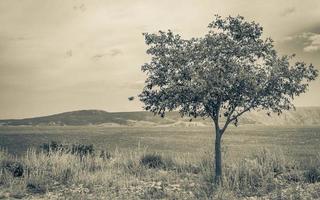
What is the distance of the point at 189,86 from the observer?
46.6 feet

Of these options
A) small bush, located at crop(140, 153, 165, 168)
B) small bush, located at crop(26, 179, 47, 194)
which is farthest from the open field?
small bush, located at crop(26, 179, 47, 194)

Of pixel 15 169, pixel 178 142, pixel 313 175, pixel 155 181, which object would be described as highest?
pixel 15 169

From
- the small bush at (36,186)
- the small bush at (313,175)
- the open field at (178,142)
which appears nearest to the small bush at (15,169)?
the small bush at (36,186)

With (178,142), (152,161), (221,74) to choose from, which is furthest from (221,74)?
(178,142)

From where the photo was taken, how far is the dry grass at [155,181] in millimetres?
13711

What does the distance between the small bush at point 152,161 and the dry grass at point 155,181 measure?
0.71m

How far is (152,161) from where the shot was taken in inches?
787

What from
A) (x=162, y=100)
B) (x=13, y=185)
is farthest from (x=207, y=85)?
(x=13, y=185)

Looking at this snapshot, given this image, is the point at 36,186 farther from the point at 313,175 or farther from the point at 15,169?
the point at 313,175

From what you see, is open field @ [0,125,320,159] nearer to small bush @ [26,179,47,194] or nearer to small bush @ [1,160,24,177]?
small bush @ [1,160,24,177]

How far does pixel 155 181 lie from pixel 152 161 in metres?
3.85

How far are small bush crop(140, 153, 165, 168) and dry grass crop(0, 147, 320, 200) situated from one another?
2.34 feet

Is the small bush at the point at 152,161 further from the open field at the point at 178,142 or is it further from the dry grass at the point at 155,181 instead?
the open field at the point at 178,142

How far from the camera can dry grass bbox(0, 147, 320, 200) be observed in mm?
13711
